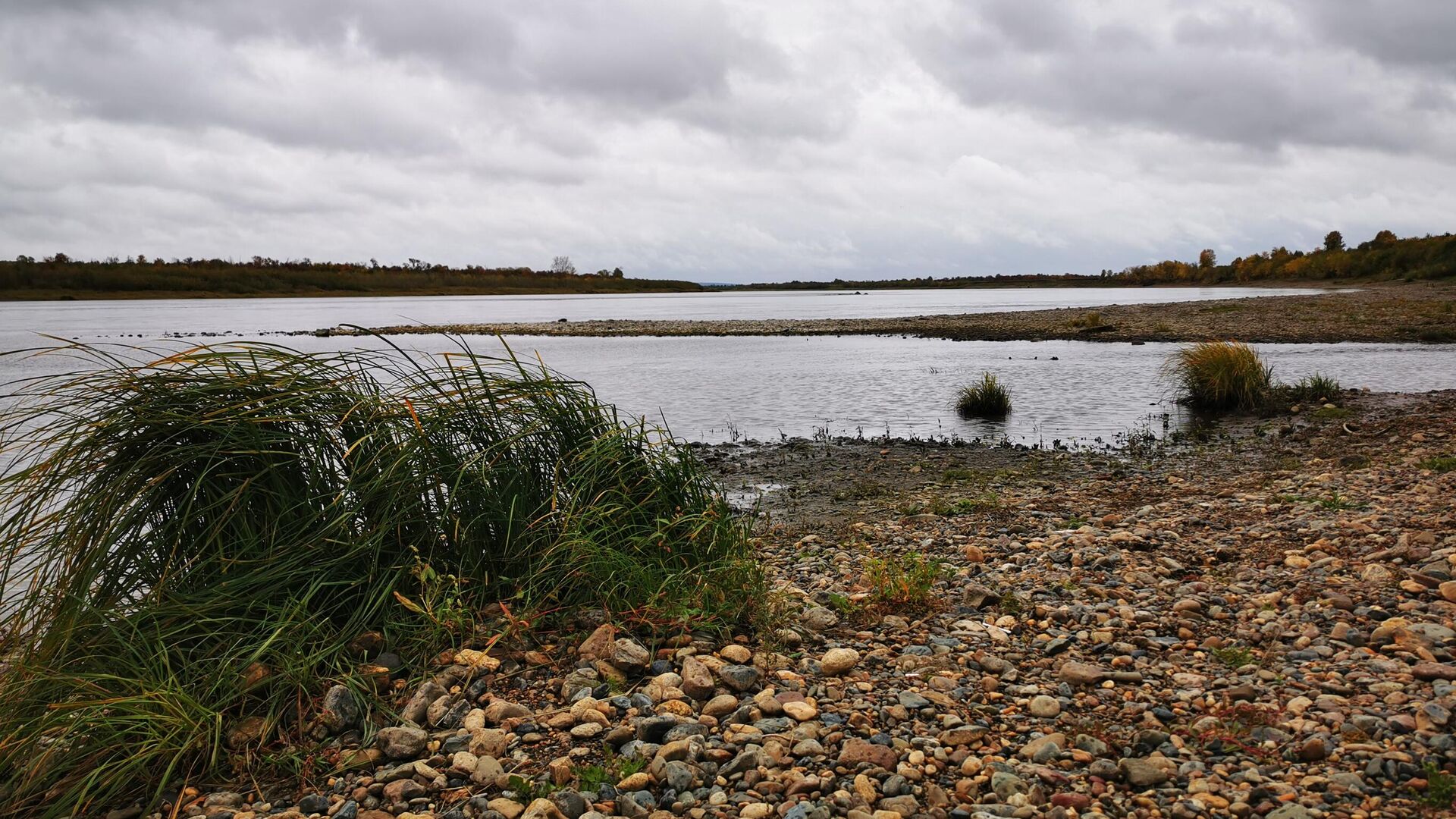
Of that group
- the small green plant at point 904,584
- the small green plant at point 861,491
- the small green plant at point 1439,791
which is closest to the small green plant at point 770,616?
the small green plant at point 904,584

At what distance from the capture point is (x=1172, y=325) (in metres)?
43.6

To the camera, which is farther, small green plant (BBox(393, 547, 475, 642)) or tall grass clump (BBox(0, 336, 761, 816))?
small green plant (BBox(393, 547, 475, 642))

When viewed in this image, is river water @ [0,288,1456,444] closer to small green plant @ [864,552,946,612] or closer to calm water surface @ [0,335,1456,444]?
calm water surface @ [0,335,1456,444]

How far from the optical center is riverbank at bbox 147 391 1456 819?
3.65 meters

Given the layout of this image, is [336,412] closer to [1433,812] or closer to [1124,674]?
[1124,674]

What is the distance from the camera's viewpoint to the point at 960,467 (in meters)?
13.3

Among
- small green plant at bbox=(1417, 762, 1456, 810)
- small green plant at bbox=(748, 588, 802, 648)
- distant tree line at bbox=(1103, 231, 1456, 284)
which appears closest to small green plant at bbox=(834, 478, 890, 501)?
small green plant at bbox=(748, 588, 802, 648)

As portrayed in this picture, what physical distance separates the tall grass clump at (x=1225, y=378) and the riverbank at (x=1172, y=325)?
16.2 m

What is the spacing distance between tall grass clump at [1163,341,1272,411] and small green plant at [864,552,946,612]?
15.1 meters

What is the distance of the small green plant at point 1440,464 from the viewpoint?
366 inches

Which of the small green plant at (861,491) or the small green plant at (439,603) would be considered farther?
the small green plant at (861,491)

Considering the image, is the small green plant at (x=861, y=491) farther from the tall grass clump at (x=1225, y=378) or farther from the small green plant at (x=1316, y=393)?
the small green plant at (x=1316, y=393)

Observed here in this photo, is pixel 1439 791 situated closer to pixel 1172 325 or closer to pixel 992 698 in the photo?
pixel 992 698

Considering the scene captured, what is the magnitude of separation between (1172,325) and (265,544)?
46.1m
